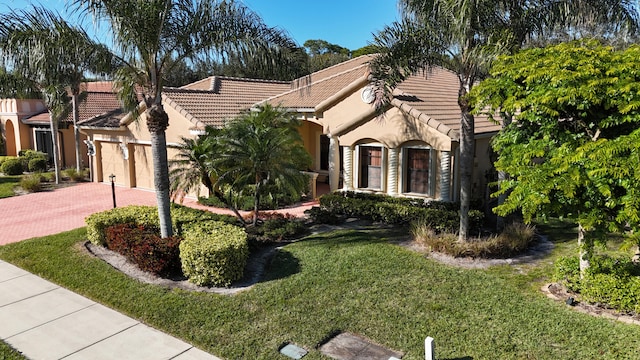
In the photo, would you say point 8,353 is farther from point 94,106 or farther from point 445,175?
point 94,106

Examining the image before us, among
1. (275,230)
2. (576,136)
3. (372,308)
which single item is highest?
(576,136)

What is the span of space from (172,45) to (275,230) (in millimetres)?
5621

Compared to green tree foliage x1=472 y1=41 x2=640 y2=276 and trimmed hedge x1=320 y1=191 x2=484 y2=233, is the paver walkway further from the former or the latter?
trimmed hedge x1=320 y1=191 x2=484 y2=233

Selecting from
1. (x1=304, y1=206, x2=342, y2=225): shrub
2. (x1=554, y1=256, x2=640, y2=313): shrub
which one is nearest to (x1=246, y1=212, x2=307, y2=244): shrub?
(x1=304, y1=206, x2=342, y2=225): shrub

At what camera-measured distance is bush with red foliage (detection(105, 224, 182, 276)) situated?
10.3 m

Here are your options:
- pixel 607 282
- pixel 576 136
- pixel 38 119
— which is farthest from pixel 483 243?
pixel 38 119

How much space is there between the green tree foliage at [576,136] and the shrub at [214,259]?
17.7 feet

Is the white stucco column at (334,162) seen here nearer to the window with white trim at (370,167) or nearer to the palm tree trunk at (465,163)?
the window with white trim at (370,167)

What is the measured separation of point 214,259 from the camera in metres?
9.61

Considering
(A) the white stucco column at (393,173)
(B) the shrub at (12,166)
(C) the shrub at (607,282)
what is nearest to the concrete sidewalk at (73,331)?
(C) the shrub at (607,282)

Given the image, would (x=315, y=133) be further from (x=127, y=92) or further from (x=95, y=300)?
(x=95, y=300)

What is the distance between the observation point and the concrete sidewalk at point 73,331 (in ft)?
23.9

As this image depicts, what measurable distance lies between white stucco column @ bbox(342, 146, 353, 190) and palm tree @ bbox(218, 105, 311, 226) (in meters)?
3.16

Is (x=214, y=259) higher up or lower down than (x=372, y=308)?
higher up
